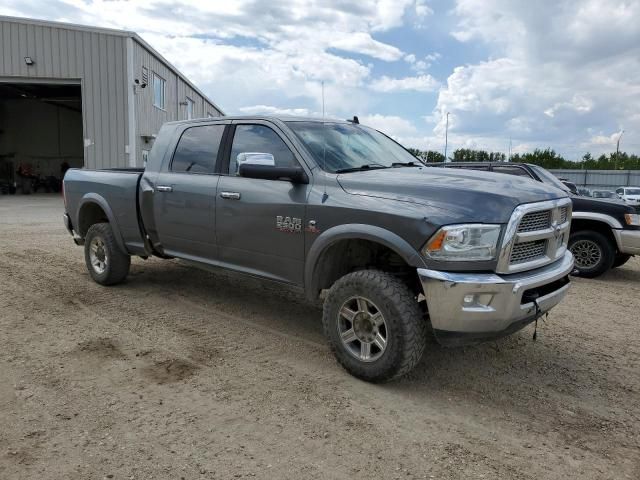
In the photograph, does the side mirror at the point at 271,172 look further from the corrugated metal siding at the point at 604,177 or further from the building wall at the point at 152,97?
the corrugated metal siding at the point at 604,177

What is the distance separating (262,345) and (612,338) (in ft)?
11.1

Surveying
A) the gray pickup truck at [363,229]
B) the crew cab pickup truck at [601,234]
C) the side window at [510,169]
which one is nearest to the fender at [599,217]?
the crew cab pickup truck at [601,234]

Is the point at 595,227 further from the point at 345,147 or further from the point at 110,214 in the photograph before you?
the point at 110,214

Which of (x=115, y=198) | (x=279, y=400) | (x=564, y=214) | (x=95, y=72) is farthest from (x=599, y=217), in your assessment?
(x=95, y=72)

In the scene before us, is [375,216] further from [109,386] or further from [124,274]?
[124,274]

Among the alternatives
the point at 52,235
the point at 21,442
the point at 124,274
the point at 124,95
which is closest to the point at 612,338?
the point at 21,442

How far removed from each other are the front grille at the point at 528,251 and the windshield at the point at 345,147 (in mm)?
1442

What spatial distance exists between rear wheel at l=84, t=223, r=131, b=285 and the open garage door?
2661 centimetres

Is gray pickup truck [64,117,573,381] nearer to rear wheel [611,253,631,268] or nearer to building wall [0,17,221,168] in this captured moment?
rear wheel [611,253,631,268]

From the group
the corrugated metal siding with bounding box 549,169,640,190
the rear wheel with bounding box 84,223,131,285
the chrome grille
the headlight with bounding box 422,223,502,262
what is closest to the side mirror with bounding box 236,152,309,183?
the headlight with bounding box 422,223,502,262

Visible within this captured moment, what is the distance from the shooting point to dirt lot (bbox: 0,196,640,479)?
9.38 ft

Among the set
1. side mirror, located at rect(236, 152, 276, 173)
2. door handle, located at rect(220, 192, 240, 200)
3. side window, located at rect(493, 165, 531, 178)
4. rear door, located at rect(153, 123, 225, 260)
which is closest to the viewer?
side mirror, located at rect(236, 152, 276, 173)

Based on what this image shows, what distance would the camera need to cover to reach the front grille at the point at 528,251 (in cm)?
358

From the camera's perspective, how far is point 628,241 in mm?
7703
